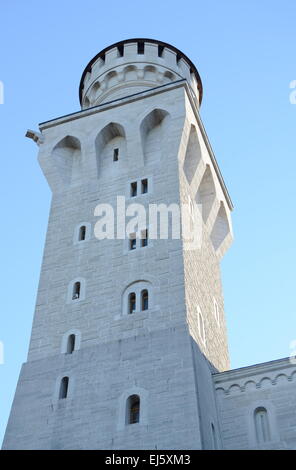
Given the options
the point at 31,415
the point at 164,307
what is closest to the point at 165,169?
the point at 164,307

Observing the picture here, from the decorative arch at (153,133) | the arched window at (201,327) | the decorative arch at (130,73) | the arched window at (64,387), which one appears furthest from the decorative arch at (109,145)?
the arched window at (64,387)

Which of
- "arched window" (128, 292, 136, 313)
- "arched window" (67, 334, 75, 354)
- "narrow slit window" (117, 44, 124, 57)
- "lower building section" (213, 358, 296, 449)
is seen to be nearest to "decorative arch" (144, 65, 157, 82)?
"narrow slit window" (117, 44, 124, 57)

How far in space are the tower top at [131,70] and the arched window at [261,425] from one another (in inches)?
584

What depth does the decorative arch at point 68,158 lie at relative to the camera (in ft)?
81.8

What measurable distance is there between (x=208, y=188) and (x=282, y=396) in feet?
32.8

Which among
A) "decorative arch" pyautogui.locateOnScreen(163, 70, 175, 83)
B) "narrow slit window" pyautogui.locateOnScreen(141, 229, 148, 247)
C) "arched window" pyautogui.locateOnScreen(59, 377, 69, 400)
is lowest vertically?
"arched window" pyautogui.locateOnScreen(59, 377, 69, 400)

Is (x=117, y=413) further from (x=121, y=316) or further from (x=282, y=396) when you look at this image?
(x=282, y=396)

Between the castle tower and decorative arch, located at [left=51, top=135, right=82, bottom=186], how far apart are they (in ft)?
0.17

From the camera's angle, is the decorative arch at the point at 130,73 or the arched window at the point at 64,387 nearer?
the arched window at the point at 64,387

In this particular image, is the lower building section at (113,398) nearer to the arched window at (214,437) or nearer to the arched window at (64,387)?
the arched window at (64,387)

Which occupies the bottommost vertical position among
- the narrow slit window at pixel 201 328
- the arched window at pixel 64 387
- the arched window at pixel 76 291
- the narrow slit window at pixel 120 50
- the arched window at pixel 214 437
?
the arched window at pixel 214 437

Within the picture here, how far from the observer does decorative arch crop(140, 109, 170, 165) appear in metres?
24.1

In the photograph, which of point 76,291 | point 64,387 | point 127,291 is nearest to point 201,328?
point 127,291

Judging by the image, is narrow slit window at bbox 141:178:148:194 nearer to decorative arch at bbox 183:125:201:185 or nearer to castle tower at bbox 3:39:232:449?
castle tower at bbox 3:39:232:449
